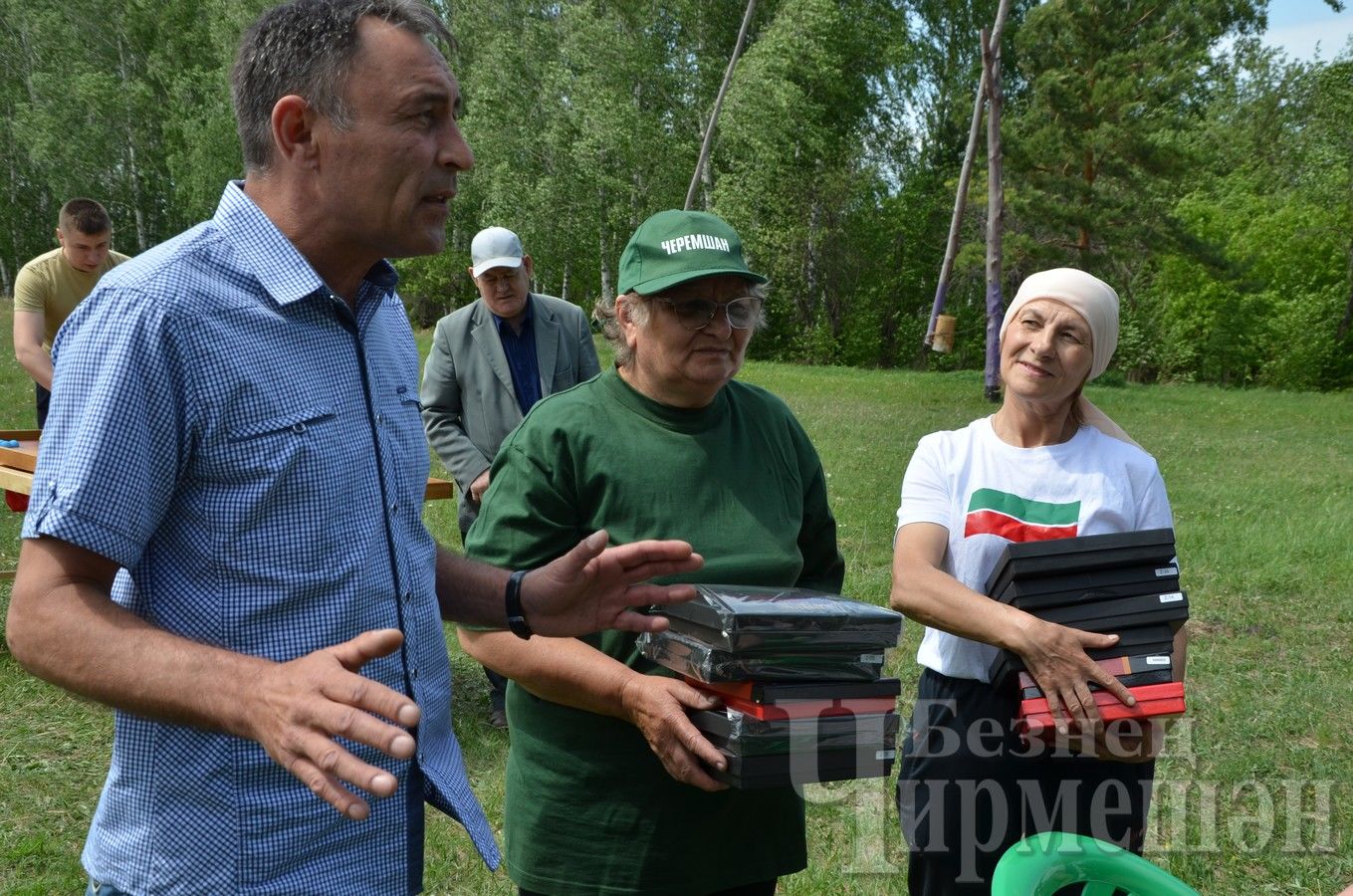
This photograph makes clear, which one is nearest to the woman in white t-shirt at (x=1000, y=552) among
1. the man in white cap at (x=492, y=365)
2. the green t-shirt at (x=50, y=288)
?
the man in white cap at (x=492, y=365)

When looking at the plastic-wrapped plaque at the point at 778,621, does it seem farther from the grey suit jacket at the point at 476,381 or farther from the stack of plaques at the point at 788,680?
the grey suit jacket at the point at 476,381

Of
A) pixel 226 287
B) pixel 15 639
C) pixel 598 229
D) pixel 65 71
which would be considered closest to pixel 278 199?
pixel 226 287

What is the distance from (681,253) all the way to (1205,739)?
429 centimetres

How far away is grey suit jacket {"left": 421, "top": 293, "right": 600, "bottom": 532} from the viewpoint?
18.3ft

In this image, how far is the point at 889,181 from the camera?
144 feet

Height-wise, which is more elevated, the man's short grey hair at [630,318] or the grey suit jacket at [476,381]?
the man's short grey hair at [630,318]

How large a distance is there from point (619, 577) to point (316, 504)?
53cm

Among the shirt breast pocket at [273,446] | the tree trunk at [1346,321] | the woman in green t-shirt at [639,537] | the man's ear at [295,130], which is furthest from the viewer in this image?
the tree trunk at [1346,321]

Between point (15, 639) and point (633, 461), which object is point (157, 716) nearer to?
point (15, 639)

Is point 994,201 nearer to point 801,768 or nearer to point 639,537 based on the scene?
point 639,537

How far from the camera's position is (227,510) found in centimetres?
160

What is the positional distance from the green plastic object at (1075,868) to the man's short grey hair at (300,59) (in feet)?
5.16

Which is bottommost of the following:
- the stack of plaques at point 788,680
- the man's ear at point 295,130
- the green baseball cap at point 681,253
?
the stack of plaques at point 788,680

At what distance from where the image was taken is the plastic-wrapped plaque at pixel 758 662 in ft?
6.77
